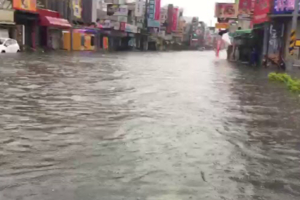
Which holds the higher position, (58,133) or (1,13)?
(1,13)

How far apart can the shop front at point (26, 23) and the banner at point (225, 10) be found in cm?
2118

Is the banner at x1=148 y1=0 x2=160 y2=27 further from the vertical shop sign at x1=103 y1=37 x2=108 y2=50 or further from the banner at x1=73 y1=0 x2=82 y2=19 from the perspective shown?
the banner at x1=73 y1=0 x2=82 y2=19

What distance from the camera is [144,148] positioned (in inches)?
223

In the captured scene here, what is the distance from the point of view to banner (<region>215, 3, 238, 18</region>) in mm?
48188

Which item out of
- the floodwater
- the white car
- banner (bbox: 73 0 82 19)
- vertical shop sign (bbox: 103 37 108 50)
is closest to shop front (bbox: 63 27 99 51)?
banner (bbox: 73 0 82 19)

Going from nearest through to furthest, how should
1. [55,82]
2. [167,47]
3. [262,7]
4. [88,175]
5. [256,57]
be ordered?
[88,175], [55,82], [262,7], [256,57], [167,47]

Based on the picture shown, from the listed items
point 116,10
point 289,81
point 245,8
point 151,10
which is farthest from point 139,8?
point 289,81

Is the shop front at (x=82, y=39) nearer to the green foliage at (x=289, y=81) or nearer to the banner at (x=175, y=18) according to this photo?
the green foliage at (x=289, y=81)

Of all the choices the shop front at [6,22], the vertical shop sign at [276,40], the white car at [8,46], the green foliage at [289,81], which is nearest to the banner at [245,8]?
the vertical shop sign at [276,40]

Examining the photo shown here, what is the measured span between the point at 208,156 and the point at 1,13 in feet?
105

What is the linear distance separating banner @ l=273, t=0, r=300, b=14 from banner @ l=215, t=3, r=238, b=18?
911 inches

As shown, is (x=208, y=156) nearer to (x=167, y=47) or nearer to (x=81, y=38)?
(x=81, y=38)

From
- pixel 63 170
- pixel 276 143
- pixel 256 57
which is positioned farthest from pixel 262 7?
pixel 63 170

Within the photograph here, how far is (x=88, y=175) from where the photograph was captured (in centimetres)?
454
